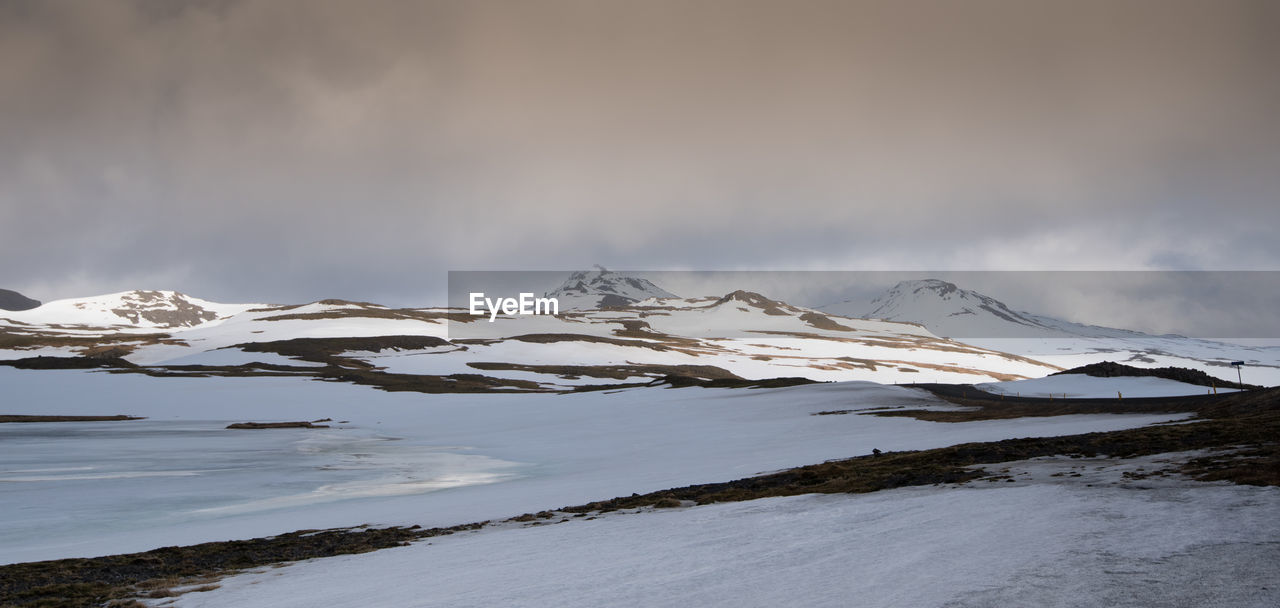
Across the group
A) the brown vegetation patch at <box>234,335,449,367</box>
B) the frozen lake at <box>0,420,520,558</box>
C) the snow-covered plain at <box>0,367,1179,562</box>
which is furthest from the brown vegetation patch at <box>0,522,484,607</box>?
the brown vegetation patch at <box>234,335,449,367</box>

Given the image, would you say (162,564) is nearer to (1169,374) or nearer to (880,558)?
(880,558)

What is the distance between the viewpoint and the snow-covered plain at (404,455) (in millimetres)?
21000

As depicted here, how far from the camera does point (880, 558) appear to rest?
9.70 metres

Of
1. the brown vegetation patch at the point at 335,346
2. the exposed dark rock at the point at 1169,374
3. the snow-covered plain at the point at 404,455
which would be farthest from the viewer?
the brown vegetation patch at the point at 335,346

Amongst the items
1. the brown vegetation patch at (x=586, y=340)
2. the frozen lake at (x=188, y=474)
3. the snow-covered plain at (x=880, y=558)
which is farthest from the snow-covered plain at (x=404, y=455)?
the brown vegetation patch at (x=586, y=340)

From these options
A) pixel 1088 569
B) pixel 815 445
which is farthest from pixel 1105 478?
pixel 815 445

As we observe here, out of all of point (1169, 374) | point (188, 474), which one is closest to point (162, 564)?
point (188, 474)

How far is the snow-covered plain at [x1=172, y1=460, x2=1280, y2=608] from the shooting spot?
7.86 m

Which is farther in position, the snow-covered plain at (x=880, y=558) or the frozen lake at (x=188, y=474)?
the frozen lake at (x=188, y=474)

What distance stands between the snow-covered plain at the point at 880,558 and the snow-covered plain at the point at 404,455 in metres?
6.37

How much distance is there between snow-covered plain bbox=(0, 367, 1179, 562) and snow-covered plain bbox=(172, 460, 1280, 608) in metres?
6.37

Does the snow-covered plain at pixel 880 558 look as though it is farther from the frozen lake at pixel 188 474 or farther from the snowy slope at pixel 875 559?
the frozen lake at pixel 188 474

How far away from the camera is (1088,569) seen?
27.1 ft

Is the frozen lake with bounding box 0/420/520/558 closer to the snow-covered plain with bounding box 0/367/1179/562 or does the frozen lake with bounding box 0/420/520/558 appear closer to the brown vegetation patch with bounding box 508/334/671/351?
the snow-covered plain with bounding box 0/367/1179/562
